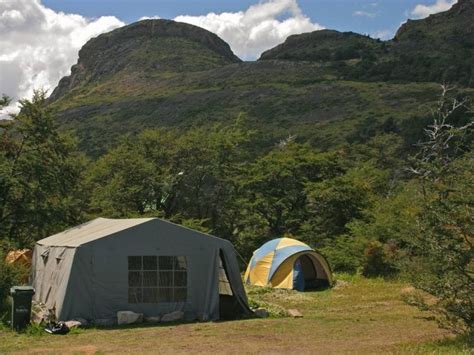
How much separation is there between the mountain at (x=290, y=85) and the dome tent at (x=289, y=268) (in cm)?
2513

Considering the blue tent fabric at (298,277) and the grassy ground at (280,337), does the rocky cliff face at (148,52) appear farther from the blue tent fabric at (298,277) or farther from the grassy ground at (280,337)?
the grassy ground at (280,337)

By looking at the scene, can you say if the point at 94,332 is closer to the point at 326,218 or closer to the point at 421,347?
the point at 421,347

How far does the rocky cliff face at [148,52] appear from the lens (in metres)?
113

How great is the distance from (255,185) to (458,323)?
2304cm

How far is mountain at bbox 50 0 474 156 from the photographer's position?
63.5 metres

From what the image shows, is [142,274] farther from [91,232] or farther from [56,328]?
[56,328]

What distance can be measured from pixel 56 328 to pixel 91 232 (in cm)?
396

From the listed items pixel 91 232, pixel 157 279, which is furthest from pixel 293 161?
pixel 157 279

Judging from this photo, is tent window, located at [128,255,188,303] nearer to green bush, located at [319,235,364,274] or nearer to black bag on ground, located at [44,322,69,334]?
black bag on ground, located at [44,322,69,334]

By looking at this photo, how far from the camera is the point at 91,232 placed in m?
16.8

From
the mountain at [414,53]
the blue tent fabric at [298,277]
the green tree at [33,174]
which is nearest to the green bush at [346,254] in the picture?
the blue tent fabric at [298,277]

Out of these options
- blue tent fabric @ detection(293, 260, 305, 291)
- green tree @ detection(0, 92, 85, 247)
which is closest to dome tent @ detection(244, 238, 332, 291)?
blue tent fabric @ detection(293, 260, 305, 291)

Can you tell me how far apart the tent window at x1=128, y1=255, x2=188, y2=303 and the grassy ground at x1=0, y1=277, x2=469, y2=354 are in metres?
1.22

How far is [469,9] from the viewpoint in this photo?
9712 centimetres
